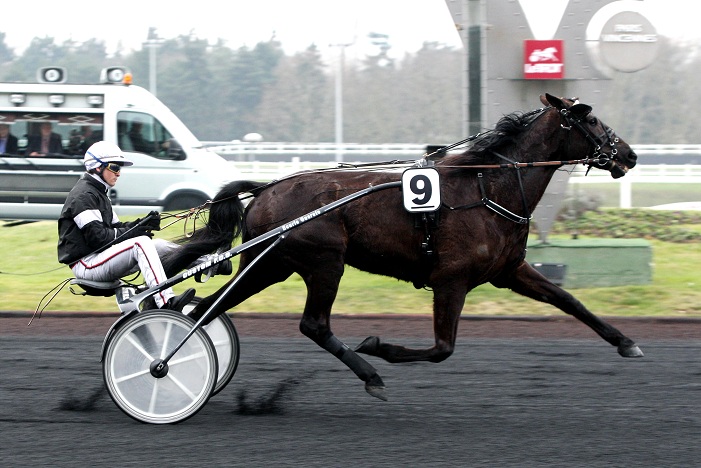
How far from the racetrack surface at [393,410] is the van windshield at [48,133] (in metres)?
6.99

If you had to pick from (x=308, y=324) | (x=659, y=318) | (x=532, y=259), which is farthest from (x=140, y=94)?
(x=308, y=324)

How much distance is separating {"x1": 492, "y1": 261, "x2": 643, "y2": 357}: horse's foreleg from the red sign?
4157mm

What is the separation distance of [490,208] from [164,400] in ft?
6.79

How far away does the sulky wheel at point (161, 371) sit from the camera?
536cm

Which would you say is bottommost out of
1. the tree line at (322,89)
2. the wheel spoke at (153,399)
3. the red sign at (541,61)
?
the wheel spoke at (153,399)

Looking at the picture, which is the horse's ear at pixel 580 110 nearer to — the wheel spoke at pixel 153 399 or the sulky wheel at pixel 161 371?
the sulky wheel at pixel 161 371

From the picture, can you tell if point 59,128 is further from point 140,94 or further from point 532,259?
point 532,259

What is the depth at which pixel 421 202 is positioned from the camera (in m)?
5.53

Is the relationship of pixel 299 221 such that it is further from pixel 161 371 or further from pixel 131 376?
pixel 131 376

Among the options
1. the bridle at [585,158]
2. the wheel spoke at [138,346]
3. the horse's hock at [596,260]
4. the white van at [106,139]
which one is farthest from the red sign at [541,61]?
the white van at [106,139]

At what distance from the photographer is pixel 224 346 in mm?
6051

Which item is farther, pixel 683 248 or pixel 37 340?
pixel 683 248

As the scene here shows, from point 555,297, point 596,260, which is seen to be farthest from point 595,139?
point 596,260

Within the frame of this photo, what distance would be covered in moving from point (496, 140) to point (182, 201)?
30.6ft
